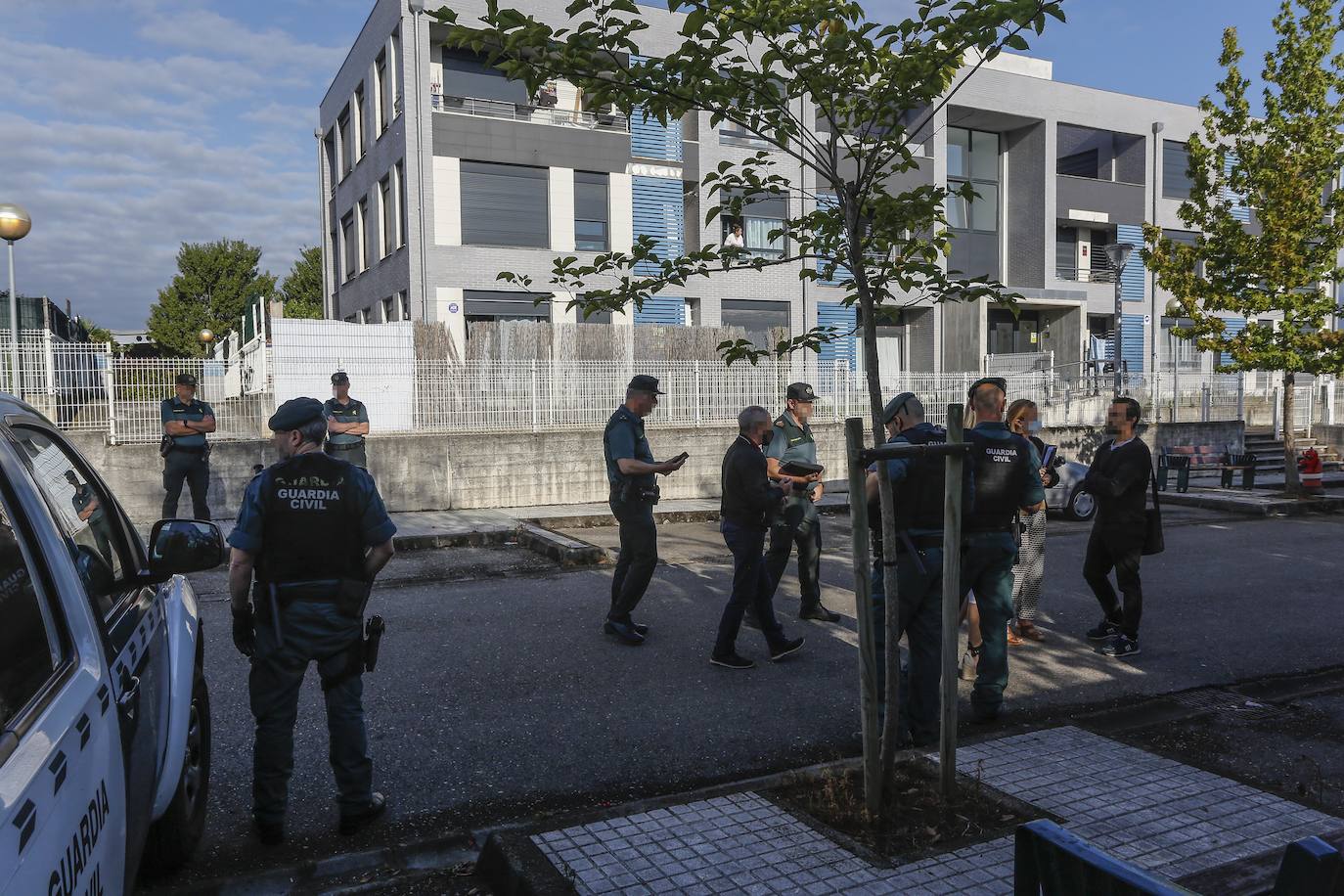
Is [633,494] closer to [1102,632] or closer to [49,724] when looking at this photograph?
[1102,632]

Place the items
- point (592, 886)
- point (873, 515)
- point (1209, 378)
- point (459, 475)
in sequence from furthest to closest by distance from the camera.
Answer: point (1209, 378)
point (459, 475)
point (873, 515)
point (592, 886)

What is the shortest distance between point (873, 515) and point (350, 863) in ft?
9.32

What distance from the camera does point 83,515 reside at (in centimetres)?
296

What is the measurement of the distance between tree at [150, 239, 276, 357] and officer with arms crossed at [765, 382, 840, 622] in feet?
185

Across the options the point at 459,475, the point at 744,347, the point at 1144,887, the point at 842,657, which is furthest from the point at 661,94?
the point at 459,475

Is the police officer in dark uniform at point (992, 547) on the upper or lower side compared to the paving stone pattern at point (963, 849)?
upper

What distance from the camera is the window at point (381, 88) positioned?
979 inches

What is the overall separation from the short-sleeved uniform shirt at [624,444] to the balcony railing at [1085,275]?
28549 millimetres

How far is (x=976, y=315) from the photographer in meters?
29.7

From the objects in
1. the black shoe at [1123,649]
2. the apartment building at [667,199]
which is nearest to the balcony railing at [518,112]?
the apartment building at [667,199]

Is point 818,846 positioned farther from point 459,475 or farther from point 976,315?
point 976,315

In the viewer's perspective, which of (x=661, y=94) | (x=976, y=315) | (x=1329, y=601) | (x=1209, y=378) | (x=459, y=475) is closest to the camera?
(x=661, y=94)

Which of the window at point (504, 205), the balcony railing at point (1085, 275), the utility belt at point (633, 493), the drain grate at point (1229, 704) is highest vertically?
the window at point (504, 205)

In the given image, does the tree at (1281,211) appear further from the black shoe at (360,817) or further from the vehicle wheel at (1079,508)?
the black shoe at (360,817)
